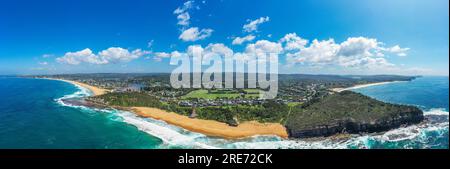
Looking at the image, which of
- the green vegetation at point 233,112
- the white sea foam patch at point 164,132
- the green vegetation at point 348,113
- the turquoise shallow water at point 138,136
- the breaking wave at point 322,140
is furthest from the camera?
the green vegetation at point 233,112

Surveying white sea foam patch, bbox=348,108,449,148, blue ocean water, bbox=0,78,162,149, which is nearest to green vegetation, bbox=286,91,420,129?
white sea foam patch, bbox=348,108,449,148

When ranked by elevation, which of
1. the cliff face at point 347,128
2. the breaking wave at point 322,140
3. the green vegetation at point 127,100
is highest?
the green vegetation at point 127,100

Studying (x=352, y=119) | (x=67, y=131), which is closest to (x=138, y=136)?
(x=67, y=131)

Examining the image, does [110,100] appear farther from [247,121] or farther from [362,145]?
[362,145]

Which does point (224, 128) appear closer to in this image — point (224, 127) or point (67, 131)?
point (224, 127)

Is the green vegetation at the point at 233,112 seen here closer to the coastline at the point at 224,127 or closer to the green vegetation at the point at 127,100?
the green vegetation at the point at 127,100

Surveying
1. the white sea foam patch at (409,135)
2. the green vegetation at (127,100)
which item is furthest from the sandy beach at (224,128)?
the green vegetation at (127,100)
